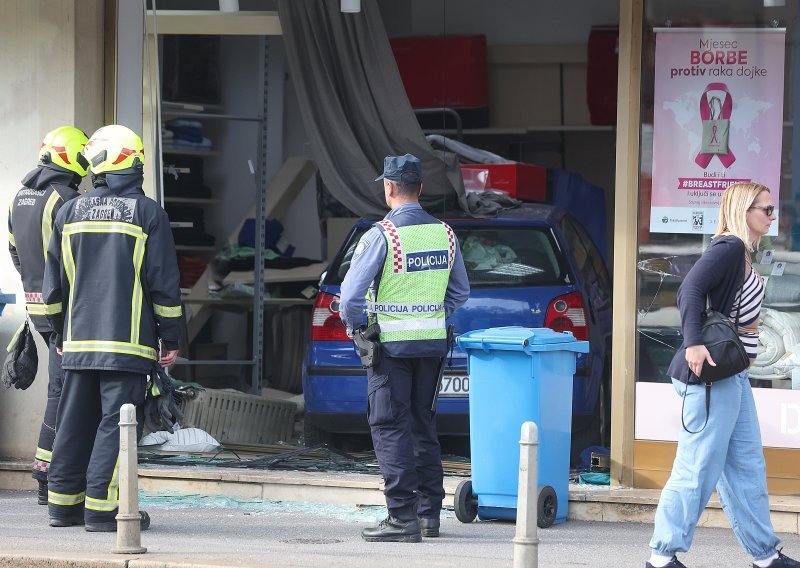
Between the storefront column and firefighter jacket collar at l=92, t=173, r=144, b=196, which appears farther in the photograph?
the storefront column

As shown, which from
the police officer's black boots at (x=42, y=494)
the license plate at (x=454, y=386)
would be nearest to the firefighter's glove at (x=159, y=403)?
the police officer's black boots at (x=42, y=494)

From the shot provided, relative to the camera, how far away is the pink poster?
27.4 feet

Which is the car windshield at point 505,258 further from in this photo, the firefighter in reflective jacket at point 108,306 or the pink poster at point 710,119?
the firefighter in reflective jacket at point 108,306

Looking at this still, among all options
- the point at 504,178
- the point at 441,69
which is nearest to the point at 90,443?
the point at 504,178

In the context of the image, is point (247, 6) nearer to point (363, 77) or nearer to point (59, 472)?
point (363, 77)

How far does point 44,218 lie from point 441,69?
7.37 meters

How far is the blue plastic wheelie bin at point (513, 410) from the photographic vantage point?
7.73 metres

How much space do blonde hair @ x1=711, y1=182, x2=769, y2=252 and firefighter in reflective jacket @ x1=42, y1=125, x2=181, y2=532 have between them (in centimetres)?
284

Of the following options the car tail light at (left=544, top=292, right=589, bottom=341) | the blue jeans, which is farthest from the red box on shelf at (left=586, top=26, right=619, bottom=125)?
the blue jeans

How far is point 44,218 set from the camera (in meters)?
8.20

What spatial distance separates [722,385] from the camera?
6.17 metres

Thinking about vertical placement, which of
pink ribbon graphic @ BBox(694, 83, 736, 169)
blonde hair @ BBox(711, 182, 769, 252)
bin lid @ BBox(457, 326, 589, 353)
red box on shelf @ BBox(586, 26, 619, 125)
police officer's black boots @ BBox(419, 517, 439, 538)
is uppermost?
red box on shelf @ BBox(586, 26, 619, 125)

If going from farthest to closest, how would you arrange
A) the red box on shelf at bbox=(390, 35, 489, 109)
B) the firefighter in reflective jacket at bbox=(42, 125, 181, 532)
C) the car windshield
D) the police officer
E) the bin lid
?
the red box on shelf at bbox=(390, 35, 489, 109) < the car windshield < the bin lid < the firefighter in reflective jacket at bbox=(42, 125, 181, 532) < the police officer

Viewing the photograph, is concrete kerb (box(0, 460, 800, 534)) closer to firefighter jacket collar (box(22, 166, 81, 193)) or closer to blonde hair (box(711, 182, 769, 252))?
firefighter jacket collar (box(22, 166, 81, 193))
